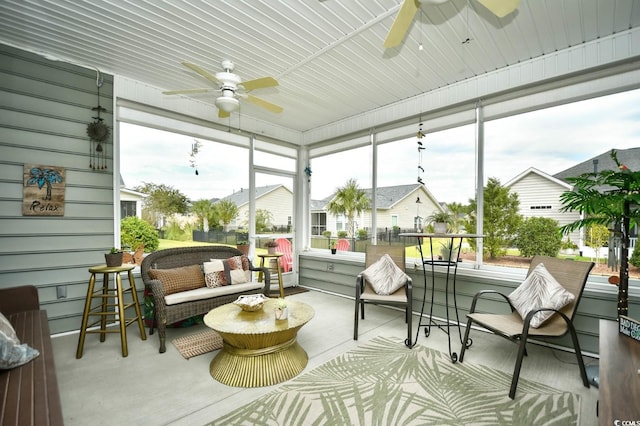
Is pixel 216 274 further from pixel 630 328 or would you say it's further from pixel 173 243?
pixel 630 328

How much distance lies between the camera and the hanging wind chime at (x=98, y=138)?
355 cm

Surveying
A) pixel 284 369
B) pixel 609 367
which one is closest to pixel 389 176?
pixel 284 369

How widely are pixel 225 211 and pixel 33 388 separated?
3586 mm

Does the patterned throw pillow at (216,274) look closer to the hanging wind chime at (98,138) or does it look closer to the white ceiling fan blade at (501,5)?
the hanging wind chime at (98,138)

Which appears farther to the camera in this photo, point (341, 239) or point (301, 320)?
point (341, 239)

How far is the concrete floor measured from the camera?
2045mm

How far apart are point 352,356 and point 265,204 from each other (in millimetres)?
3381

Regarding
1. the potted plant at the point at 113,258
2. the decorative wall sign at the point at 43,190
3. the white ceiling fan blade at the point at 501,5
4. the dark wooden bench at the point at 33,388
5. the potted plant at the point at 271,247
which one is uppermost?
the white ceiling fan blade at the point at 501,5

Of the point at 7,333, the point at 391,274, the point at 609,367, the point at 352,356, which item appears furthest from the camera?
the point at 391,274

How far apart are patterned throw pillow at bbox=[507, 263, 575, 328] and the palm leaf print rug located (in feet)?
1.89

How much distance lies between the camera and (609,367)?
1.47 metres

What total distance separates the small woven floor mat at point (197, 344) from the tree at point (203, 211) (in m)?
1.76

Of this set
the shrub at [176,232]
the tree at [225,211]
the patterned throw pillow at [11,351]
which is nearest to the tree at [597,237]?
the tree at [225,211]

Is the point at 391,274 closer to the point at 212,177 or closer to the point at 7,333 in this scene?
the point at 212,177
